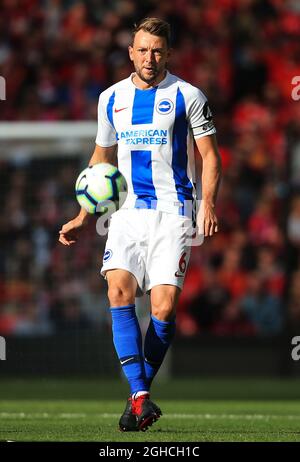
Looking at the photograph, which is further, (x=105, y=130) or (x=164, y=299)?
(x=105, y=130)

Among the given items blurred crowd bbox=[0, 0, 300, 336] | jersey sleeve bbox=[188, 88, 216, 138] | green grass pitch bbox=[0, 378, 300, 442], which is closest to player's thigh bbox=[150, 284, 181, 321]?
green grass pitch bbox=[0, 378, 300, 442]

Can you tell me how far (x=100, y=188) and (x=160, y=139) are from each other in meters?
0.47

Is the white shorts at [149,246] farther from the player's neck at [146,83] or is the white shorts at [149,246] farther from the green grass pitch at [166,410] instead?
the green grass pitch at [166,410]

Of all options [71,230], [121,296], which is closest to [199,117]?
[71,230]

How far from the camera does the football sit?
6.17 meters

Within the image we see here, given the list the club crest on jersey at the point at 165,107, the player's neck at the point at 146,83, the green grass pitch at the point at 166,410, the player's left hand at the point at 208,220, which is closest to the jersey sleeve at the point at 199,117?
the club crest on jersey at the point at 165,107

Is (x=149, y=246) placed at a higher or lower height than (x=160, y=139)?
lower

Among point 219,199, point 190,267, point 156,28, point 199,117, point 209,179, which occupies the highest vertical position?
point 219,199

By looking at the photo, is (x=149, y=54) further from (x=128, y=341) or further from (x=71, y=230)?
(x=128, y=341)

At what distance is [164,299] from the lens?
629cm

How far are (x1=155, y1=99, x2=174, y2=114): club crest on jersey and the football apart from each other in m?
0.42

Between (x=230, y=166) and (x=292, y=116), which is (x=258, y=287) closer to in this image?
(x=230, y=166)

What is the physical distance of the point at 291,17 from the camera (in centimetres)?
1602
